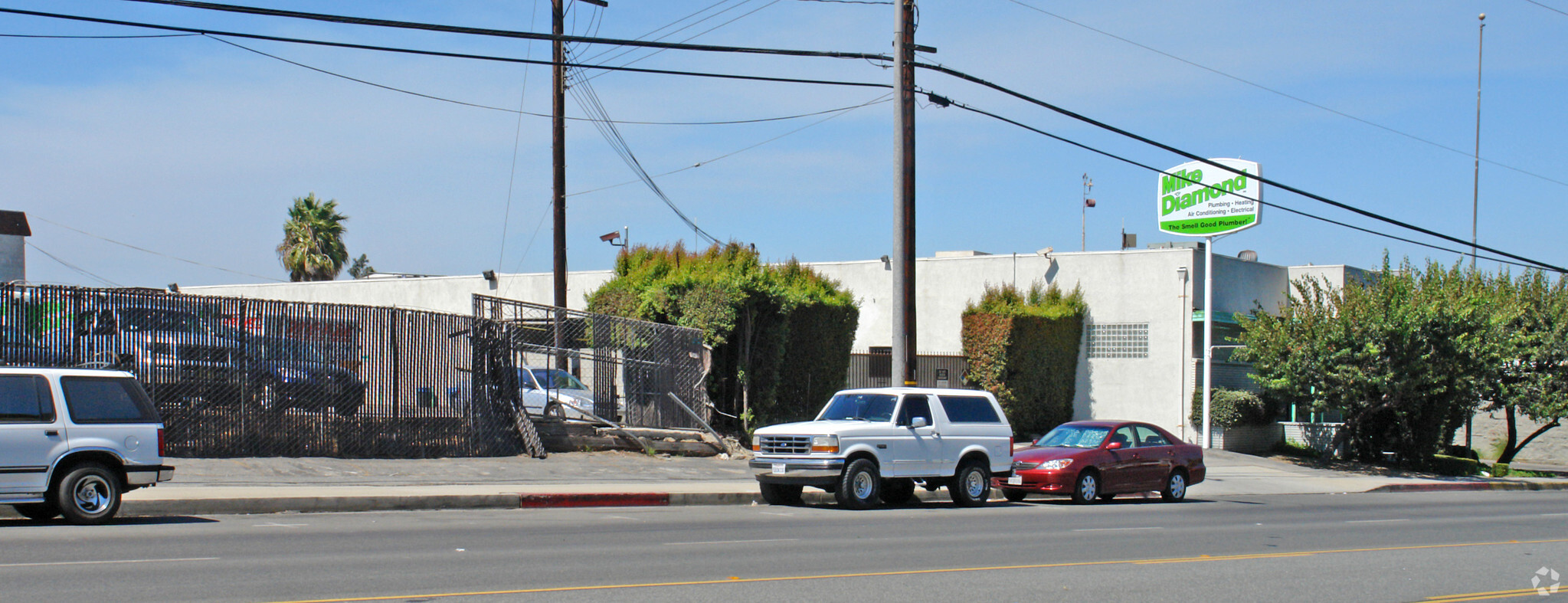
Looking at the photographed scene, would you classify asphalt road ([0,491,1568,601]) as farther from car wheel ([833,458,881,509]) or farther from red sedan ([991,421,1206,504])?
red sedan ([991,421,1206,504])

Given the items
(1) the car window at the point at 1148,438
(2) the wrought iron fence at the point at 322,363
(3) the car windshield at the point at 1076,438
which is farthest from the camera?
(1) the car window at the point at 1148,438

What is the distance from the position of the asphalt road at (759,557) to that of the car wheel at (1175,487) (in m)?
3.48

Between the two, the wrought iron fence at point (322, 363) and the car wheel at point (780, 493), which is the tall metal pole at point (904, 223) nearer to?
the car wheel at point (780, 493)

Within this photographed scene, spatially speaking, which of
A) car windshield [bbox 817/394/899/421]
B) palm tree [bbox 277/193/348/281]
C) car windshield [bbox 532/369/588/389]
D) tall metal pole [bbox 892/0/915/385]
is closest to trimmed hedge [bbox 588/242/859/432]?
car windshield [bbox 532/369/588/389]

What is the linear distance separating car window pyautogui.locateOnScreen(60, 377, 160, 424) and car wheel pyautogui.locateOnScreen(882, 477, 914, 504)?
9.36 metres

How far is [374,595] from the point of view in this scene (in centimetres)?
814

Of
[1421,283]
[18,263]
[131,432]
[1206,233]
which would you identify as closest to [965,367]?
[1206,233]

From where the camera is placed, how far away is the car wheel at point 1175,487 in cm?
2003

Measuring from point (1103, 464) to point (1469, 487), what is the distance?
13200mm

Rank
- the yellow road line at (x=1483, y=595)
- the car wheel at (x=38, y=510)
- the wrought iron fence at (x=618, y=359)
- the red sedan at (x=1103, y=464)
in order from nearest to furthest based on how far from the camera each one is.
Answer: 1. the yellow road line at (x=1483, y=595)
2. the car wheel at (x=38, y=510)
3. the red sedan at (x=1103, y=464)
4. the wrought iron fence at (x=618, y=359)

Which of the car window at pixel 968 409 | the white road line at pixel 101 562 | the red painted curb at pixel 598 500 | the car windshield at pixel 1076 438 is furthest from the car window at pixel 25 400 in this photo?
the car windshield at pixel 1076 438

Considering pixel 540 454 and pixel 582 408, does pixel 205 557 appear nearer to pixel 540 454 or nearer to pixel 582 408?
pixel 540 454

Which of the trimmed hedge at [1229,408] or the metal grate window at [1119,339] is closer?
the trimmed hedge at [1229,408]

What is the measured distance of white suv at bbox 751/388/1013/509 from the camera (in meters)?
16.2
